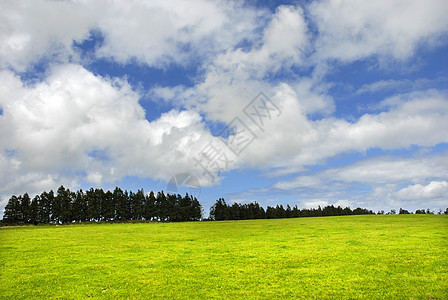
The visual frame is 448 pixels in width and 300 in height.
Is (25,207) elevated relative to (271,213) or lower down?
elevated

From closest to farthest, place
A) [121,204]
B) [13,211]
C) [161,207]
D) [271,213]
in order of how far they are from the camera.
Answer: [13,211], [121,204], [161,207], [271,213]

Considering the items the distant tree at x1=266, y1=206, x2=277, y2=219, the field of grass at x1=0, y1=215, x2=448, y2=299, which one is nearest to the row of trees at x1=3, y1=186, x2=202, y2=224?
the distant tree at x1=266, y1=206, x2=277, y2=219

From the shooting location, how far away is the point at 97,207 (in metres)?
128

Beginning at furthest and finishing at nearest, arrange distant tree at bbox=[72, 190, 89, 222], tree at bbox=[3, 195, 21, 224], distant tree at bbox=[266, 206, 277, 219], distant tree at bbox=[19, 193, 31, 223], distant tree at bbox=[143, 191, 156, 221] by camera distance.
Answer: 1. distant tree at bbox=[266, 206, 277, 219]
2. distant tree at bbox=[143, 191, 156, 221]
3. distant tree at bbox=[72, 190, 89, 222]
4. distant tree at bbox=[19, 193, 31, 223]
5. tree at bbox=[3, 195, 21, 224]

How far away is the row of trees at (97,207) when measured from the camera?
116750 mm

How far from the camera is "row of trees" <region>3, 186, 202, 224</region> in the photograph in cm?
11675

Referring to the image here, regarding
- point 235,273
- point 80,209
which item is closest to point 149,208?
point 80,209

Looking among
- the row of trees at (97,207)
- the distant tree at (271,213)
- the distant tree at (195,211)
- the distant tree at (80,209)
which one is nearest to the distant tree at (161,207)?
the row of trees at (97,207)

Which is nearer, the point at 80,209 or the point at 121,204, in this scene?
the point at 80,209

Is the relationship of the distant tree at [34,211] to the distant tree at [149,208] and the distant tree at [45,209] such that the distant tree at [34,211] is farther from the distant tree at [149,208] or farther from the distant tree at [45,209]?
the distant tree at [149,208]

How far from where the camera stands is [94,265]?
2253 cm

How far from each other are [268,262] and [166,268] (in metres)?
8.47

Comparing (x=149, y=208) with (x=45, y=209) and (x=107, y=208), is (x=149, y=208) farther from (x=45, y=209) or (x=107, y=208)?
(x=45, y=209)

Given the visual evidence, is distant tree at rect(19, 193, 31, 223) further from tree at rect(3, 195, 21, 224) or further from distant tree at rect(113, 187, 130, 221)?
distant tree at rect(113, 187, 130, 221)
